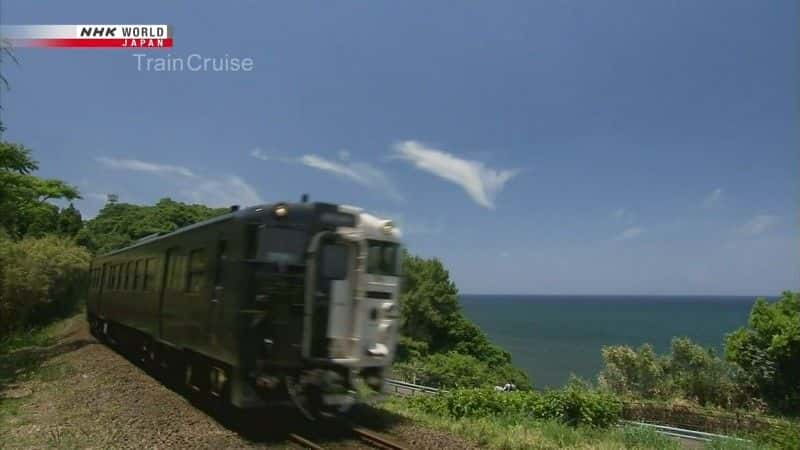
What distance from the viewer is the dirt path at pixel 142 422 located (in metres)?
7.52

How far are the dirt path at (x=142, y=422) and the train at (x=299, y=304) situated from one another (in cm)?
50

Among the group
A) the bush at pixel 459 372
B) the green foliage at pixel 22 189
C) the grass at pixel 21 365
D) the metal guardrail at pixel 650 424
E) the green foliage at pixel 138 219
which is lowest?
the bush at pixel 459 372

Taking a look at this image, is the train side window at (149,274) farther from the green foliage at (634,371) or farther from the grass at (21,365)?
the green foliage at (634,371)

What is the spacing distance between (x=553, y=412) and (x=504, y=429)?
435cm

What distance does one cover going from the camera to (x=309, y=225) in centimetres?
Result: 805

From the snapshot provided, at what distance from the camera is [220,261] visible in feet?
27.7

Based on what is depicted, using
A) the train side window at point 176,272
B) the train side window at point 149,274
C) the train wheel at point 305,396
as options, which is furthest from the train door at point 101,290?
the train wheel at point 305,396

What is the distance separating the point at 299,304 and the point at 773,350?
30.2 metres

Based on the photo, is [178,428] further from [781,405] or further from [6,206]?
[781,405]

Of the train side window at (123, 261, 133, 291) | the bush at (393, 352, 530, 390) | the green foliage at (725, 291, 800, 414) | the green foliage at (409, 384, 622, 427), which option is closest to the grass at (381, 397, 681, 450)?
the green foliage at (409, 384, 622, 427)

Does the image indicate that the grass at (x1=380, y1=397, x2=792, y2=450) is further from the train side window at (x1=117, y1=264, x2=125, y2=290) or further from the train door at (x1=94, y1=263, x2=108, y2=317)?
the train door at (x1=94, y1=263, x2=108, y2=317)

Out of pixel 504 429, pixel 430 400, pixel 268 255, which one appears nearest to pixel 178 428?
pixel 268 255

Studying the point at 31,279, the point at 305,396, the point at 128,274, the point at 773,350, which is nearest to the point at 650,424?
the point at 305,396

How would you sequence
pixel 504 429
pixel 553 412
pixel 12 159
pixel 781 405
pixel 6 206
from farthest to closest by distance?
1. pixel 781 405
2. pixel 6 206
3. pixel 12 159
4. pixel 553 412
5. pixel 504 429
